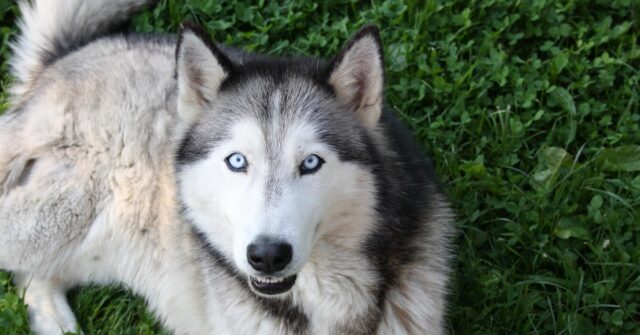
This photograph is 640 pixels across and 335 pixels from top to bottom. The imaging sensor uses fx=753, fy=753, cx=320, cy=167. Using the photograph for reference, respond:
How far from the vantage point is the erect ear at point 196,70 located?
131 inches

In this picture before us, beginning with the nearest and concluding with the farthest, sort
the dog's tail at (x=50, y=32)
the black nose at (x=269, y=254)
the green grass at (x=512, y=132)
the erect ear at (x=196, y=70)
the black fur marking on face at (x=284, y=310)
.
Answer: the black nose at (x=269, y=254)
the erect ear at (x=196, y=70)
the black fur marking on face at (x=284, y=310)
the green grass at (x=512, y=132)
the dog's tail at (x=50, y=32)

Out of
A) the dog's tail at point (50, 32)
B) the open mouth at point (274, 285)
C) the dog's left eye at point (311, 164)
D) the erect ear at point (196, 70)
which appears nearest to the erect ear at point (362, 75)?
the dog's left eye at point (311, 164)

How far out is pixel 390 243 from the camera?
343 cm

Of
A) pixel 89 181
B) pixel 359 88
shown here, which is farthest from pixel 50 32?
pixel 359 88

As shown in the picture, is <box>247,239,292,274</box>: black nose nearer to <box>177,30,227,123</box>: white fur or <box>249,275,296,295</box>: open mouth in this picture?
<box>249,275,296,295</box>: open mouth

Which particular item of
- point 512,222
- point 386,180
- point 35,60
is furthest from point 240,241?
point 35,60

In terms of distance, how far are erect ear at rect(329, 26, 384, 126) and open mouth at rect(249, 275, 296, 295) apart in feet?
2.63

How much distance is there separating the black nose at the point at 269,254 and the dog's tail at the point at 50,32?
8.03 ft

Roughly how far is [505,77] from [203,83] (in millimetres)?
2433

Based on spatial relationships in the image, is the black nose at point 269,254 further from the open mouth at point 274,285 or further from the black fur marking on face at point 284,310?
the black fur marking on face at point 284,310

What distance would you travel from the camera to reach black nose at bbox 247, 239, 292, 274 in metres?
2.91

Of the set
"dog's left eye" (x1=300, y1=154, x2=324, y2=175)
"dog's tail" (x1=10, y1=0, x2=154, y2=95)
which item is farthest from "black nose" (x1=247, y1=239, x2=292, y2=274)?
"dog's tail" (x1=10, y1=0, x2=154, y2=95)

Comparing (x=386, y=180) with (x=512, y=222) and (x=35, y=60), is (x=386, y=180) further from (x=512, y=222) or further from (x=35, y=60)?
(x=35, y=60)

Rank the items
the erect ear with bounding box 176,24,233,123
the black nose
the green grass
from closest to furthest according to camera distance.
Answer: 1. the black nose
2. the erect ear with bounding box 176,24,233,123
3. the green grass
